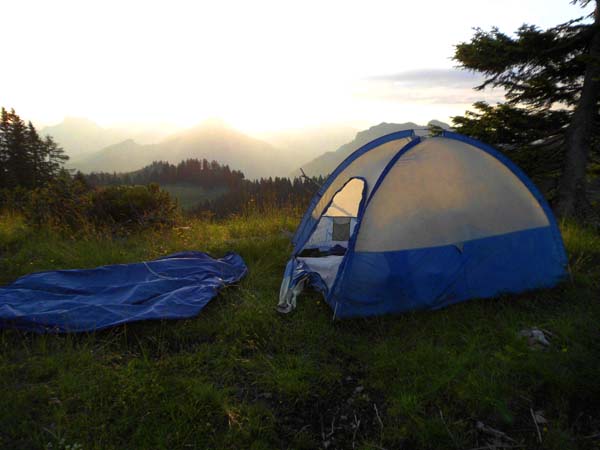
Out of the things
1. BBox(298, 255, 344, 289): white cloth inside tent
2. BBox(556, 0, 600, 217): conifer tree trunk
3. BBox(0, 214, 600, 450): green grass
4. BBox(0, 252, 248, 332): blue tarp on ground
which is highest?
BBox(556, 0, 600, 217): conifer tree trunk

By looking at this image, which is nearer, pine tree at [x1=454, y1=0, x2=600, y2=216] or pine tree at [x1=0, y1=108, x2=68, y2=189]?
pine tree at [x1=454, y1=0, x2=600, y2=216]

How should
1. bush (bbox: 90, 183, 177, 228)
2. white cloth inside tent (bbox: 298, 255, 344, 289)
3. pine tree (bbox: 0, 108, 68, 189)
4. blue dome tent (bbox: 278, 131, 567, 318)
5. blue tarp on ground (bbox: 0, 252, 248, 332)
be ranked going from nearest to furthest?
1. blue tarp on ground (bbox: 0, 252, 248, 332)
2. blue dome tent (bbox: 278, 131, 567, 318)
3. white cloth inside tent (bbox: 298, 255, 344, 289)
4. bush (bbox: 90, 183, 177, 228)
5. pine tree (bbox: 0, 108, 68, 189)

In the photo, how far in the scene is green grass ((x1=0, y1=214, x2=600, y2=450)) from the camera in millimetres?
2305

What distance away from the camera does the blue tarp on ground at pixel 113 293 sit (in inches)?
133

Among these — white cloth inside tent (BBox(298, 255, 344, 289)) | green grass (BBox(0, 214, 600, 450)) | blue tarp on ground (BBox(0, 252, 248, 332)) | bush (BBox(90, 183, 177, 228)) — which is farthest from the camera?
bush (BBox(90, 183, 177, 228))

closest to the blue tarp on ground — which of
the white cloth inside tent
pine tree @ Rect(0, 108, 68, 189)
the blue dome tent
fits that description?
the white cloth inside tent

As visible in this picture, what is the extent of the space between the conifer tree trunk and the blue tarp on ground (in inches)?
260

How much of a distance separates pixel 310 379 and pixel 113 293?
8.74 ft

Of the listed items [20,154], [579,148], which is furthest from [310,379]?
[20,154]

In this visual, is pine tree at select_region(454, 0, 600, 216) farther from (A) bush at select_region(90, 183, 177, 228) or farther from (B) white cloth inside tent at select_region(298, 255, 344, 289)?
(A) bush at select_region(90, 183, 177, 228)

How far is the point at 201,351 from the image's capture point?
3.21 m

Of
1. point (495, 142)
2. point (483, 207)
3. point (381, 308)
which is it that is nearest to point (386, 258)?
point (381, 308)

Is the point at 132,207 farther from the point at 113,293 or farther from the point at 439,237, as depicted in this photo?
the point at 439,237

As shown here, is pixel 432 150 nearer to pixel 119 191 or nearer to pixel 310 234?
pixel 310 234
